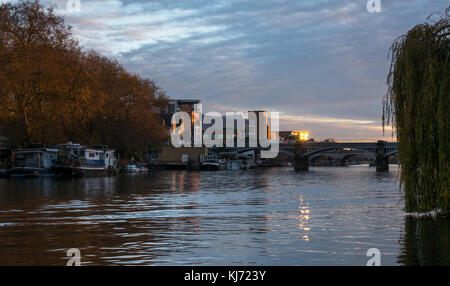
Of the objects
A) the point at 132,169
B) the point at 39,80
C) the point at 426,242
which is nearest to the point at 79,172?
the point at 39,80

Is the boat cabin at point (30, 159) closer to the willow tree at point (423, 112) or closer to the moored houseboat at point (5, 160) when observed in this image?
the moored houseboat at point (5, 160)

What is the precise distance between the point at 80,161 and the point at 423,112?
6856cm

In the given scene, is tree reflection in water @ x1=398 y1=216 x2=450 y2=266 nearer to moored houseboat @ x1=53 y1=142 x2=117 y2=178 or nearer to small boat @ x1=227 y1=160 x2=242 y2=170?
moored houseboat @ x1=53 y1=142 x2=117 y2=178

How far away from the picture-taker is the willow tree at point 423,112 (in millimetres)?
21516

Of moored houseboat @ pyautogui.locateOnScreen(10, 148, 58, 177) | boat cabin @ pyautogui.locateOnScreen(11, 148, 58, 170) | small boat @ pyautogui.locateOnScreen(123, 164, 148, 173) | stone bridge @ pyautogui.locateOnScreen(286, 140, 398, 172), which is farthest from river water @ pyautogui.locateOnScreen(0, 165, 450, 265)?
stone bridge @ pyautogui.locateOnScreen(286, 140, 398, 172)

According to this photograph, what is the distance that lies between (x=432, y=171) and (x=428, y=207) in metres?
1.36

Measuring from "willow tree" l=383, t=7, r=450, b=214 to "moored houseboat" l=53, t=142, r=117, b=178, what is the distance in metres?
66.9

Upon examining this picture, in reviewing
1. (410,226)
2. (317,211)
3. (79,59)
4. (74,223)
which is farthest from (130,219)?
(79,59)

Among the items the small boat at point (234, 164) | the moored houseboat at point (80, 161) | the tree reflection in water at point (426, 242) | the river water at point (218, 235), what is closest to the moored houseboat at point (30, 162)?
the moored houseboat at point (80, 161)

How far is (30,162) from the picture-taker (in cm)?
8256

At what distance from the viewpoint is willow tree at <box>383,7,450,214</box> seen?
21516 millimetres

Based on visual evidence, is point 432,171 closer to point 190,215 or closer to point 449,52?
point 449,52

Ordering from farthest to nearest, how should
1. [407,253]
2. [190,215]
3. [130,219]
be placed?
[190,215] < [130,219] < [407,253]
